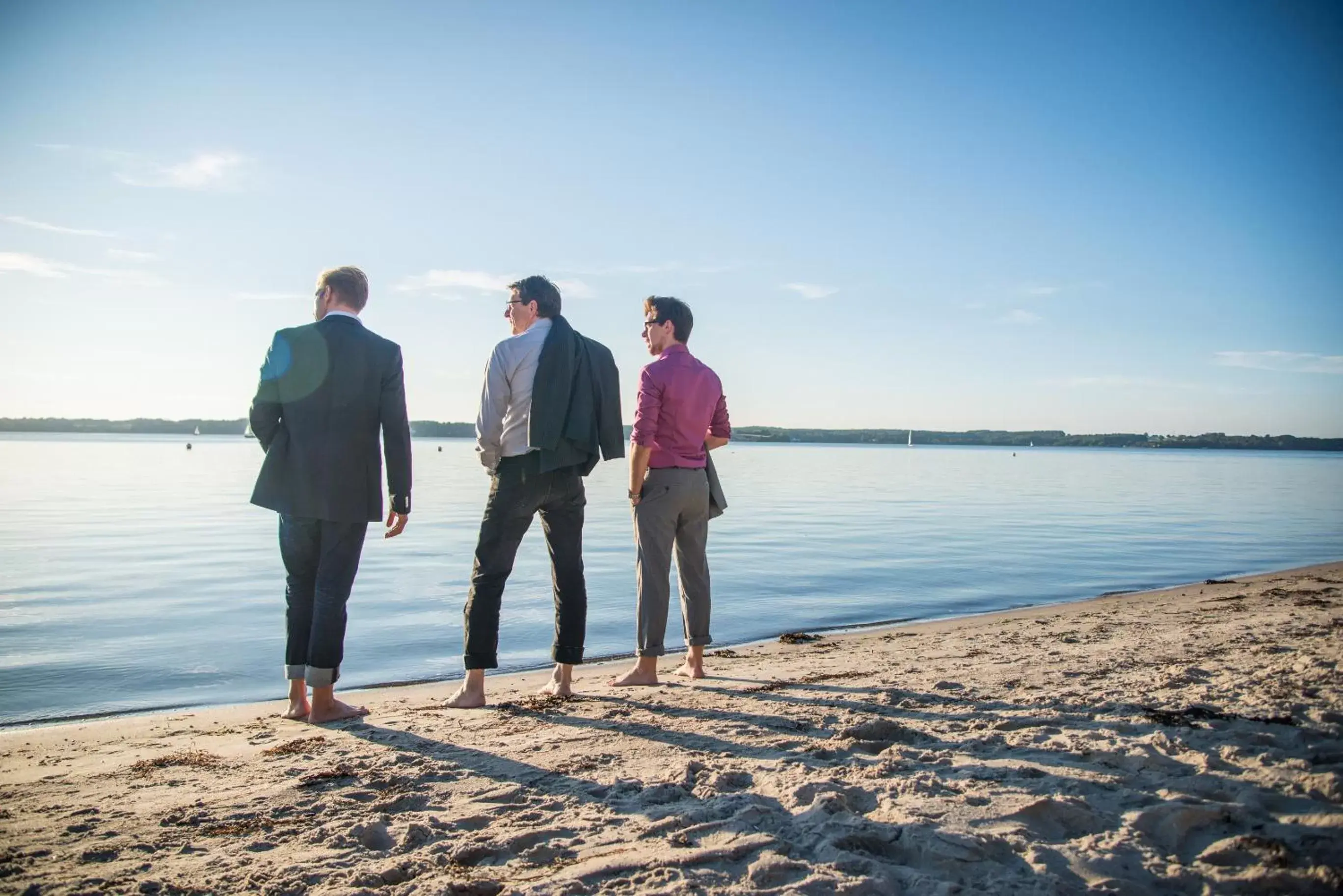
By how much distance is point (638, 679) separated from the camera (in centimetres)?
521

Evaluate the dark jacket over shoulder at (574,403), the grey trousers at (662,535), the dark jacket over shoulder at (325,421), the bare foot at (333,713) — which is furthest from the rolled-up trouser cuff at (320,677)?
the grey trousers at (662,535)

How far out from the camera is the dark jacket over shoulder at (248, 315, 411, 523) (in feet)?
14.0

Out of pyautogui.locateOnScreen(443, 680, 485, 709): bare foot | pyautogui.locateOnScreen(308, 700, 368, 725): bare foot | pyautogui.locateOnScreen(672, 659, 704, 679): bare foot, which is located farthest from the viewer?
pyautogui.locateOnScreen(672, 659, 704, 679): bare foot

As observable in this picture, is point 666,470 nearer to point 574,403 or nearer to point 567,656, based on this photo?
point 574,403

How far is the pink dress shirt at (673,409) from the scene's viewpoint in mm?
5102

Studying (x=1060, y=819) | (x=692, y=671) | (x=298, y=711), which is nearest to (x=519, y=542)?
(x=298, y=711)

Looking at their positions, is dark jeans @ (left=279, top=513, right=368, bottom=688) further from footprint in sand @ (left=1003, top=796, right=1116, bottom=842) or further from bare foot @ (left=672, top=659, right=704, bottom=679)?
footprint in sand @ (left=1003, top=796, right=1116, bottom=842)

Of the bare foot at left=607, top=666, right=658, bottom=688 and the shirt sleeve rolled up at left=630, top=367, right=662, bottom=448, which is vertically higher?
the shirt sleeve rolled up at left=630, top=367, right=662, bottom=448

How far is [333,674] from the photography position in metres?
4.40

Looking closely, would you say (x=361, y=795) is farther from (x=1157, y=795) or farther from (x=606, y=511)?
(x=606, y=511)

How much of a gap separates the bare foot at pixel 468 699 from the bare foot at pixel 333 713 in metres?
0.46

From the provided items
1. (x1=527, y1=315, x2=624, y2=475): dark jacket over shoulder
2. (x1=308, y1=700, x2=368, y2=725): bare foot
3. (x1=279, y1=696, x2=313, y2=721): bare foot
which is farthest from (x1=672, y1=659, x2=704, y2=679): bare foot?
(x1=279, y1=696, x2=313, y2=721): bare foot

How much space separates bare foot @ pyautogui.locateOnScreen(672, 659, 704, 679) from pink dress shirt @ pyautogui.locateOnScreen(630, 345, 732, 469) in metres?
1.32

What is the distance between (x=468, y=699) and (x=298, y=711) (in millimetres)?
888
